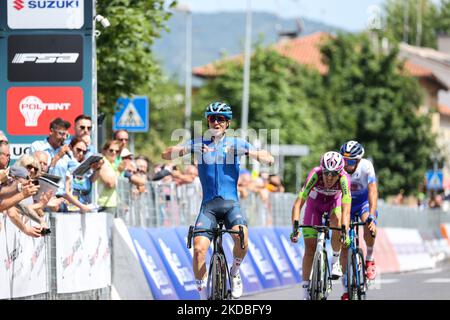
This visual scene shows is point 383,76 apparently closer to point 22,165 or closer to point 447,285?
point 447,285

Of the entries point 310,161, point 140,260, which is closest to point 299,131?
point 310,161

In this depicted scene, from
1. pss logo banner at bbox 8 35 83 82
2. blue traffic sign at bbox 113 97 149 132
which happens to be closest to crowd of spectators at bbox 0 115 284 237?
pss logo banner at bbox 8 35 83 82

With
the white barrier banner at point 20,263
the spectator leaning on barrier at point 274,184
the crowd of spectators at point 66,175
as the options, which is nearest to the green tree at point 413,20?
the spectator leaning on barrier at point 274,184

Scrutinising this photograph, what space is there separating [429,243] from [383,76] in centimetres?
4227

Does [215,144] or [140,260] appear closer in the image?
[215,144]

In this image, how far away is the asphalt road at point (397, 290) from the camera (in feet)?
64.6

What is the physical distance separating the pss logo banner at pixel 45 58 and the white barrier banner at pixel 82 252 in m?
1.97

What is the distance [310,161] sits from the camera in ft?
237

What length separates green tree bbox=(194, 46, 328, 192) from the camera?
69.1 m

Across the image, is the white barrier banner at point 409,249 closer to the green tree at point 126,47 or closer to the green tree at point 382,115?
the green tree at point 126,47

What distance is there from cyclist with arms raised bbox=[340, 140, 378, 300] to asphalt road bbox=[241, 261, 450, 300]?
6.74ft

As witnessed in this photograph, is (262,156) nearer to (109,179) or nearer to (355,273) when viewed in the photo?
(355,273)

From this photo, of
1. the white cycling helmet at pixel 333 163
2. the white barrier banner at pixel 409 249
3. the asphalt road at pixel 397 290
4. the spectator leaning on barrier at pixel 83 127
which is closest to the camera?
the white cycling helmet at pixel 333 163
